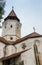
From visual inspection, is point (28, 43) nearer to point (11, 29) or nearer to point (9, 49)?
point (9, 49)

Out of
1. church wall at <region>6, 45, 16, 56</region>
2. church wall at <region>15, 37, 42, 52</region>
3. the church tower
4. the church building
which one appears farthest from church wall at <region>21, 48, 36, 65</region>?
the church tower

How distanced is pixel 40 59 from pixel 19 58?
9.30 ft

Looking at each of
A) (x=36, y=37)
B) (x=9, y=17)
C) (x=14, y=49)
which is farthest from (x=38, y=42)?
(x=9, y=17)

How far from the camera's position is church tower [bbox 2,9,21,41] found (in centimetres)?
3706

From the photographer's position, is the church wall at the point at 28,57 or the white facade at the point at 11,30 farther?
the white facade at the point at 11,30

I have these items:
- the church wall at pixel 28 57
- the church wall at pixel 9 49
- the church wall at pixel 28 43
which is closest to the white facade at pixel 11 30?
the church wall at pixel 28 43

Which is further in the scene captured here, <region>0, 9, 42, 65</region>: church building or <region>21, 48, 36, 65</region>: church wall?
<region>0, 9, 42, 65</region>: church building

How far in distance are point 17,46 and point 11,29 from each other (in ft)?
21.4

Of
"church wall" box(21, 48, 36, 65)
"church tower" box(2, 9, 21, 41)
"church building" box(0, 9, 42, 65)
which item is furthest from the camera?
"church tower" box(2, 9, 21, 41)

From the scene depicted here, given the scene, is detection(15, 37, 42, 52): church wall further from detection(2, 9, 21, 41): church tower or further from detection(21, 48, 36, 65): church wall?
detection(21, 48, 36, 65): church wall

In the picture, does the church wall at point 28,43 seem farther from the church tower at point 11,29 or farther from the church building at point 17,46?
the church tower at point 11,29

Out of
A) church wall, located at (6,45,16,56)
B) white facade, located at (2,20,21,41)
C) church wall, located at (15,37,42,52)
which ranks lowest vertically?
church wall, located at (6,45,16,56)

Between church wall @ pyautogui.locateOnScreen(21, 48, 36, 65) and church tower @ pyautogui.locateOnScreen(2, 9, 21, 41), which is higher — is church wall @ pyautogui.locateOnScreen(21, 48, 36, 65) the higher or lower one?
the lower one

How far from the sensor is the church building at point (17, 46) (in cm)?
2344
